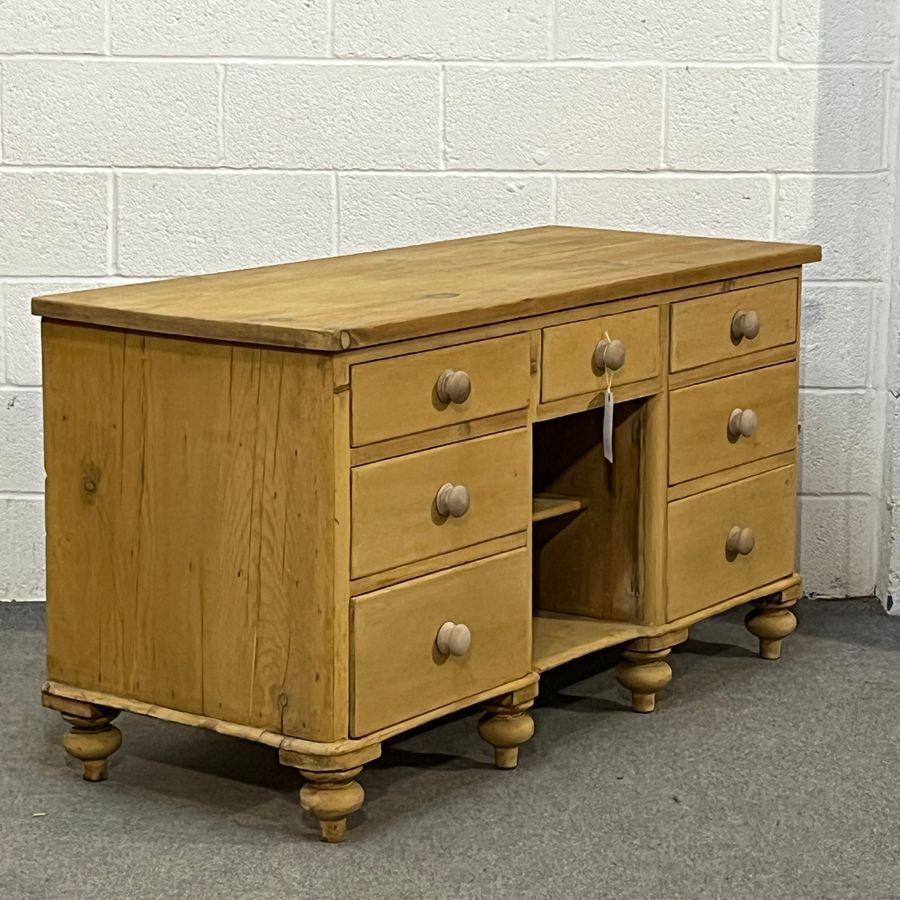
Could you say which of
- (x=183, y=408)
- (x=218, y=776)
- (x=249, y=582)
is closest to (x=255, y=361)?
(x=183, y=408)

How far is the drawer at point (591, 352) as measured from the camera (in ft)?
8.60

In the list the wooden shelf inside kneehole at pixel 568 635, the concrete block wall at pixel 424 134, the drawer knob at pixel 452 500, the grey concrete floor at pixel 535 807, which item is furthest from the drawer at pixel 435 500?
the concrete block wall at pixel 424 134

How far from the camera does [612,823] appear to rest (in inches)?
98.5

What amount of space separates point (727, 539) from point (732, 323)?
1.15ft

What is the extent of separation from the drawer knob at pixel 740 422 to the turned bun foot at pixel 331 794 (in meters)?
0.95

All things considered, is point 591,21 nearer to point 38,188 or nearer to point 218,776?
point 38,188

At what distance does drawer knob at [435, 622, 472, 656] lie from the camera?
8.14 feet

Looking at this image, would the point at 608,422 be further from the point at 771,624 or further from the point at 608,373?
the point at 771,624

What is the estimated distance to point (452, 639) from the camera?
8.15 ft

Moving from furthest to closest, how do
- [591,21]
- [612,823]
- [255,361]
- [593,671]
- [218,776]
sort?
[591,21] → [593,671] → [218,776] → [612,823] → [255,361]

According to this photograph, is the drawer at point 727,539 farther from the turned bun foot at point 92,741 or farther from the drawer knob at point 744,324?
the turned bun foot at point 92,741

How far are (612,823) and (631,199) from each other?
1.41m

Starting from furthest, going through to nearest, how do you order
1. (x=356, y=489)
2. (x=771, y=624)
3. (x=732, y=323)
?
(x=771, y=624)
(x=732, y=323)
(x=356, y=489)

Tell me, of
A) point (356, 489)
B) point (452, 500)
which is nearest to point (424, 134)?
point (452, 500)
